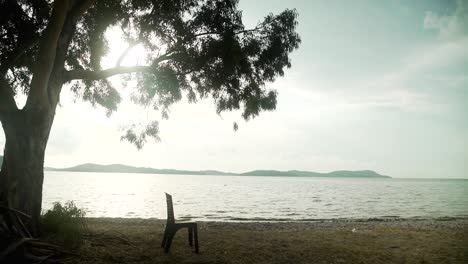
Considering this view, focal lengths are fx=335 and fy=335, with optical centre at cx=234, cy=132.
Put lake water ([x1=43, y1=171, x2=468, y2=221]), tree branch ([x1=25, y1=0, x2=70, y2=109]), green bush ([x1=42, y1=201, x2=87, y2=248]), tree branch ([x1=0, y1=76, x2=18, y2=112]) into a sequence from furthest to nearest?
lake water ([x1=43, y1=171, x2=468, y2=221]) → tree branch ([x1=0, y1=76, x2=18, y2=112]) → green bush ([x1=42, y1=201, x2=87, y2=248]) → tree branch ([x1=25, y1=0, x2=70, y2=109])

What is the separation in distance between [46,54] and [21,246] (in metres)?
4.35

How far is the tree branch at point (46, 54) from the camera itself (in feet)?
25.6

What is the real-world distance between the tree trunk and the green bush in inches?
21.5

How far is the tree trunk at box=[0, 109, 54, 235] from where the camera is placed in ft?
27.0

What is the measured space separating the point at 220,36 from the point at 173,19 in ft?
5.77

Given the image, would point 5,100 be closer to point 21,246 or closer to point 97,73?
point 97,73

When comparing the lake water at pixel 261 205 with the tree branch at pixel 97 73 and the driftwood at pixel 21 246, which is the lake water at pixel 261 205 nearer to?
the tree branch at pixel 97 73

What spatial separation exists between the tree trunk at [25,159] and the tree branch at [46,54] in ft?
1.09

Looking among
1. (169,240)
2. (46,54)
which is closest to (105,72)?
(46,54)

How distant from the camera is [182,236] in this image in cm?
1134

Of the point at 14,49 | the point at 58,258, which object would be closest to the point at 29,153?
the point at 58,258

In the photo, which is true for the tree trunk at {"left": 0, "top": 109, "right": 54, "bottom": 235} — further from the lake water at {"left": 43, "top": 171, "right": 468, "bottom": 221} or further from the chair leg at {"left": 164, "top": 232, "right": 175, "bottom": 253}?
the lake water at {"left": 43, "top": 171, "right": 468, "bottom": 221}

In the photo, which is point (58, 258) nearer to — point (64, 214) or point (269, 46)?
point (64, 214)

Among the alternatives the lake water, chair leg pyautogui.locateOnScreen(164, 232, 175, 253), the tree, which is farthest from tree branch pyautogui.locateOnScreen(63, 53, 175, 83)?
the lake water
